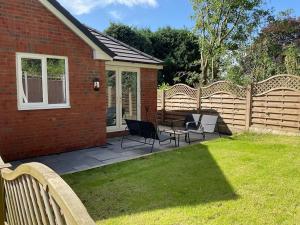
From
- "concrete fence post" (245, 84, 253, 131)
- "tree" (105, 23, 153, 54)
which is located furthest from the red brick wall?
"tree" (105, 23, 153, 54)

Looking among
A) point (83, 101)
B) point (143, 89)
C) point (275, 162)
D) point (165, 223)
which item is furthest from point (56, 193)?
point (143, 89)

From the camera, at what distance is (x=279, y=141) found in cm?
948

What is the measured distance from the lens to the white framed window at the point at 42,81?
765 centimetres

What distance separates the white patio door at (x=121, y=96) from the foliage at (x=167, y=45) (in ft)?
39.2

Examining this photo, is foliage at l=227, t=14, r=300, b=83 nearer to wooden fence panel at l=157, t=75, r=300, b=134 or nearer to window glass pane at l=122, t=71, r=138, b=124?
wooden fence panel at l=157, t=75, r=300, b=134

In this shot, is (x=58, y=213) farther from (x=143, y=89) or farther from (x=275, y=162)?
(x=143, y=89)

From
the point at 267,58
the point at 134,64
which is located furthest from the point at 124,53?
the point at 267,58

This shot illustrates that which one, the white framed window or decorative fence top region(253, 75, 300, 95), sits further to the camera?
decorative fence top region(253, 75, 300, 95)

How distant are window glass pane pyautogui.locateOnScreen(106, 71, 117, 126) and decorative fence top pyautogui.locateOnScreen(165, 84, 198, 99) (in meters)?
4.29

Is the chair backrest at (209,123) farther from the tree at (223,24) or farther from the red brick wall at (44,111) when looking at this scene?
the tree at (223,24)

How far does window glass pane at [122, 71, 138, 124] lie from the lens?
11.2 m

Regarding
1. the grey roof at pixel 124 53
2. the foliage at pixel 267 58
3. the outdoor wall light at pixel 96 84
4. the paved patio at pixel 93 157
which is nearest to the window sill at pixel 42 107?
the outdoor wall light at pixel 96 84

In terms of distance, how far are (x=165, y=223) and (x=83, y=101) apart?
5.75 metres

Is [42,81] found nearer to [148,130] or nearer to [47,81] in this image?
[47,81]
